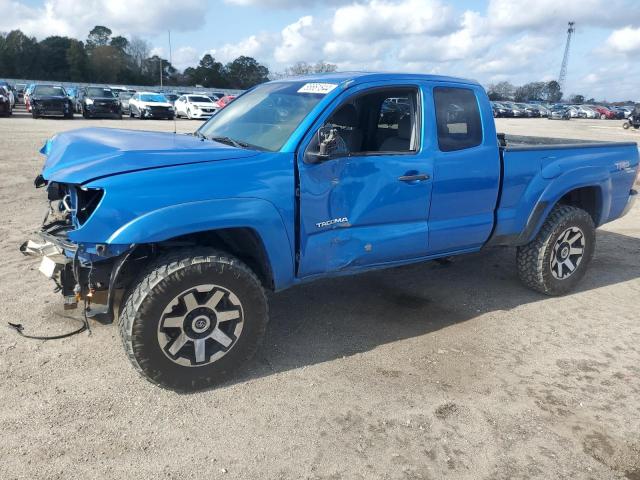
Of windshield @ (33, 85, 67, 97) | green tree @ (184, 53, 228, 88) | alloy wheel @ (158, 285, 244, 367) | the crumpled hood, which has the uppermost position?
green tree @ (184, 53, 228, 88)

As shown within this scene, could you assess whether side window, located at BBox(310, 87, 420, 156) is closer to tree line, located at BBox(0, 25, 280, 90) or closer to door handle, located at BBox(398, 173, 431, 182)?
door handle, located at BBox(398, 173, 431, 182)

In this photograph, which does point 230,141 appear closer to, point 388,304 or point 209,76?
point 388,304

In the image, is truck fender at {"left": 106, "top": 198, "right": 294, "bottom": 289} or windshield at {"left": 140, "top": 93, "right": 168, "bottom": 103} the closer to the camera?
truck fender at {"left": 106, "top": 198, "right": 294, "bottom": 289}

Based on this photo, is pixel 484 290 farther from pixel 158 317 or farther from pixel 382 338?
pixel 158 317

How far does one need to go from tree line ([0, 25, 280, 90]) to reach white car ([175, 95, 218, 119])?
35.2 m

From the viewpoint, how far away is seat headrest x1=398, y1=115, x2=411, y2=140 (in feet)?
13.5

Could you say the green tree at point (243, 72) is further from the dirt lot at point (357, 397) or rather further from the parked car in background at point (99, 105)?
the dirt lot at point (357, 397)

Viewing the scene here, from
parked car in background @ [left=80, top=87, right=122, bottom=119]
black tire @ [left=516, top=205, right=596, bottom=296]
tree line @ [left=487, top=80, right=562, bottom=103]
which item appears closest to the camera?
black tire @ [left=516, top=205, right=596, bottom=296]

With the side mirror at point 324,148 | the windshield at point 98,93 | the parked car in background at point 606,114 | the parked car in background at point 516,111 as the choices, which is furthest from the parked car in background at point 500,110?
the side mirror at point 324,148

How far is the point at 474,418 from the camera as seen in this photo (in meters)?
3.17

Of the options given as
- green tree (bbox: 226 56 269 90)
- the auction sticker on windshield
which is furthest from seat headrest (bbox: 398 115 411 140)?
green tree (bbox: 226 56 269 90)

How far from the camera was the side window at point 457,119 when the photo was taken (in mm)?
4086

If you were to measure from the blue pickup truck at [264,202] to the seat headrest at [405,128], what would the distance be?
2cm

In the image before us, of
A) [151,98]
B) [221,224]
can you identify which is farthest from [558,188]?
[151,98]
